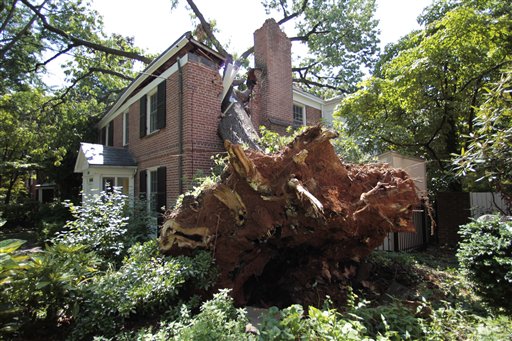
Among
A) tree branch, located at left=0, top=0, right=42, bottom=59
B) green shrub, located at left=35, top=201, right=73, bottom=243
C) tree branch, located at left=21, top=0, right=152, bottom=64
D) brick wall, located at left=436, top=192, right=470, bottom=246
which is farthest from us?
tree branch, located at left=21, top=0, right=152, bottom=64

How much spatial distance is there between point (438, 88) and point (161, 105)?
9.17 meters

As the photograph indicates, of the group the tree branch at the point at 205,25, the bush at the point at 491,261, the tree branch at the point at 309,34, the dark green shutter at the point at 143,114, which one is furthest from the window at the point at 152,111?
the tree branch at the point at 309,34

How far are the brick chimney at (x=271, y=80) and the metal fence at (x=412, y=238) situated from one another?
5.40m

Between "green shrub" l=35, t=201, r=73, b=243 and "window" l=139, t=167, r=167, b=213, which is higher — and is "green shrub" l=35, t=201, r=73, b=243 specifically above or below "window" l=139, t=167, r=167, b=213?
below

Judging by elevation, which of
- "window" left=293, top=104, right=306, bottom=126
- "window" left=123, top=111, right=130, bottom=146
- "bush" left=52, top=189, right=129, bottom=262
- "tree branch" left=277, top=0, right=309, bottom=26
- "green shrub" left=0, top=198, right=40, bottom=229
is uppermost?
"tree branch" left=277, top=0, right=309, bottom=26

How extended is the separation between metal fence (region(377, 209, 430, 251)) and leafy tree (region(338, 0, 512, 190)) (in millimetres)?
1509

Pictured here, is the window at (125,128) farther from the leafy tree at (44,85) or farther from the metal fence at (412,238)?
the metal fence at (412,238)

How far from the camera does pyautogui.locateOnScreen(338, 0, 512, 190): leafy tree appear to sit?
26.4 feet

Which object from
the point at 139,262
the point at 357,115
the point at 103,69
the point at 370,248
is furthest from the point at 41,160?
the point at 370,248

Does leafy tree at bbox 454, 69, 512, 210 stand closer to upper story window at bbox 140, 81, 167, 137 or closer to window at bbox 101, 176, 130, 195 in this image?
upper story window at bbox 140, 81, 167, 137

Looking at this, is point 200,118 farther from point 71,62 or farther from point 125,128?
point 71,62

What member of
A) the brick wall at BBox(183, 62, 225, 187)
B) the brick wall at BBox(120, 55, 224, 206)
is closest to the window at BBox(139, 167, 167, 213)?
the brick wall at BBox(120, 55, 224, 206)

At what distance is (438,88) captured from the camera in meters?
9.06

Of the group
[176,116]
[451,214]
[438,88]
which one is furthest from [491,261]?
[176,116]
